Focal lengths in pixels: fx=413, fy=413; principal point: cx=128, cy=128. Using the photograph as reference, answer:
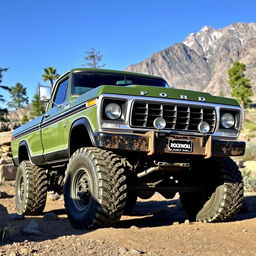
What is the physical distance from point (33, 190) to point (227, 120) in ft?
11.8

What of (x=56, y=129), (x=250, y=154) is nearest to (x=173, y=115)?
(x=56, y=129)

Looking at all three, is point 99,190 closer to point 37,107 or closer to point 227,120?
point 227,120

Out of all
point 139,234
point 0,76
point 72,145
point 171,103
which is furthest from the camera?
point 0,76

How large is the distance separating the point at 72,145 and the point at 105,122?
3.40ft

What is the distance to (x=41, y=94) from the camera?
673 centimetres

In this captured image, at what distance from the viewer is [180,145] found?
5070 millimetres

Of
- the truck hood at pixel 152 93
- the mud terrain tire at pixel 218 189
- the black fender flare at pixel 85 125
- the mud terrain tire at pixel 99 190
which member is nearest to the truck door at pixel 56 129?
the black fender flare at pixel 85 125

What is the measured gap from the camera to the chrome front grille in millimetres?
5022

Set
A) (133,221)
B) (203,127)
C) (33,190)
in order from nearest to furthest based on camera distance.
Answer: (203,127) → (133,221) → (33,190)

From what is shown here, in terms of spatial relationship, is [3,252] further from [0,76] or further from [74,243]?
[0,76]

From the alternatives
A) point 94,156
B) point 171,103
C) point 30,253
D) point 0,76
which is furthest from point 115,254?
point 0,76

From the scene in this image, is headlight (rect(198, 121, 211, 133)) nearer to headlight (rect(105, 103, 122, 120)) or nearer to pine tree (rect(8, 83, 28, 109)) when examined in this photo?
headlight (rect(105, 103, 122, 120))

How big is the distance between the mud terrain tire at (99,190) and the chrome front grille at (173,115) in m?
0.57

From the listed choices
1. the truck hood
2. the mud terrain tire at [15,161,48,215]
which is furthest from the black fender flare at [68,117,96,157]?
the mud terrain tire at [15,161,48,215]
